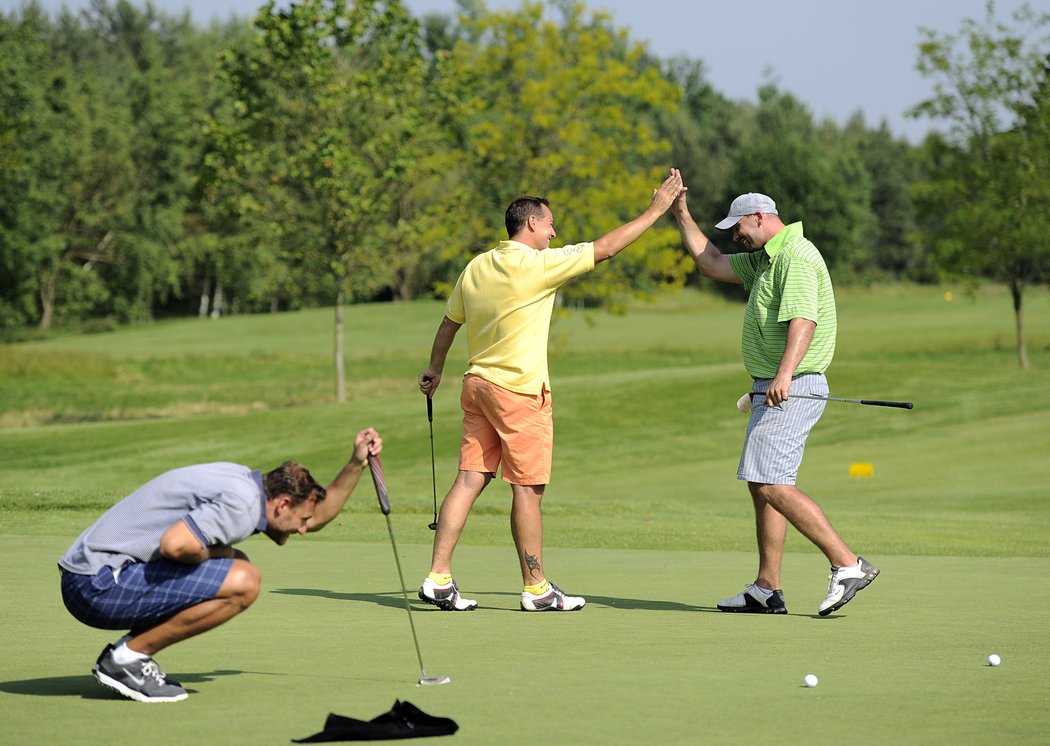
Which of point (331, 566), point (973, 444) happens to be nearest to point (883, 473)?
point (973, 444)

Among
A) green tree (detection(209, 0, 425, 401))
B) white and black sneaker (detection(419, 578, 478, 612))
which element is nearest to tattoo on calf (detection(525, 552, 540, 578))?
white and black sneaker (detection(419, 578, 478, 612))

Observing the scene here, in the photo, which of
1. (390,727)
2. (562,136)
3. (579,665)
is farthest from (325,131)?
(390,727)

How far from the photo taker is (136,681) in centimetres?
499

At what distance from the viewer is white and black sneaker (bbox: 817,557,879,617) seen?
747 centimetres

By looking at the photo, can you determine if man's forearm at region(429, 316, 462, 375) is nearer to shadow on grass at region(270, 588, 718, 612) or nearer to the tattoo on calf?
the tattoo on calf

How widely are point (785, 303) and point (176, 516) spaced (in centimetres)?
397

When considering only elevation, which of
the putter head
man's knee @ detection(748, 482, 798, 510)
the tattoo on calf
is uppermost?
man's knee @ detection(748, 482, 798, 510)

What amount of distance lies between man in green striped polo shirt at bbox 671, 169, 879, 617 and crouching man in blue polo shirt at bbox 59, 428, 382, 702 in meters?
3.28

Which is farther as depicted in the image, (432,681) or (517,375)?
(517,375)

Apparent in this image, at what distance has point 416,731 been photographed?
4.34 metres

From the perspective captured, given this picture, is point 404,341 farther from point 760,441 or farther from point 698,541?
point 760,441

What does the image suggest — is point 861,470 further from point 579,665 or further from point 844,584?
point 579,665

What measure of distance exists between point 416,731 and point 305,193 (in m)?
29.1

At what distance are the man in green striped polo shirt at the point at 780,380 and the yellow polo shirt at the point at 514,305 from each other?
83 centimetres
